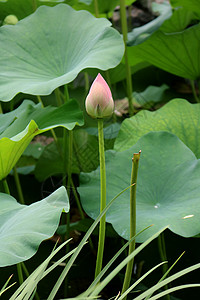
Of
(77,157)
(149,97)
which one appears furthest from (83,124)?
(149,97)

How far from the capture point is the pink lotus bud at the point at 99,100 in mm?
841

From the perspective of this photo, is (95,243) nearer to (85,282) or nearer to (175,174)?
(85,282)

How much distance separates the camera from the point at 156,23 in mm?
1633

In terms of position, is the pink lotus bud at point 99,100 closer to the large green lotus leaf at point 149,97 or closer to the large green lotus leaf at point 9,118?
the large green lotus leaf at point 9,118

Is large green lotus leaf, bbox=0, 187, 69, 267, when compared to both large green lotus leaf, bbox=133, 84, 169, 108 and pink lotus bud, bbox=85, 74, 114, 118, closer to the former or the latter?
pink lotus bud, bbox=85, 74, 114, 118

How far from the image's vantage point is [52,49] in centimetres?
135

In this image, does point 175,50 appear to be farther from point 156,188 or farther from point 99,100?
point 99,100

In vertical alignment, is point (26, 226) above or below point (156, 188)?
above

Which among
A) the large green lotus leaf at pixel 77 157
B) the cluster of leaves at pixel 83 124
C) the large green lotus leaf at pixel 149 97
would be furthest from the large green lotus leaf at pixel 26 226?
the large green lotus leaf at pixel 149 97

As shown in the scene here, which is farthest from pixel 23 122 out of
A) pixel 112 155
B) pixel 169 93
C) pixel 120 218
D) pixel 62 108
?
pixel 169 93

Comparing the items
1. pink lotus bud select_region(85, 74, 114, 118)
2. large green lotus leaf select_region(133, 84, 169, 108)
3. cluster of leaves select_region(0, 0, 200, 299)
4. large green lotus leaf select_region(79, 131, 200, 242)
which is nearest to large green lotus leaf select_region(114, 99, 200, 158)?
cluster of leaves select_region(0, 0, 200, 299)

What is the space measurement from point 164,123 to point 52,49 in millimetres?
428

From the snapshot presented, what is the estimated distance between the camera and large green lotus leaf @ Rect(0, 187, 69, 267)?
775mm

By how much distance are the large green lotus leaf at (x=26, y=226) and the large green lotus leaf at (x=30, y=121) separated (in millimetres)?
164
